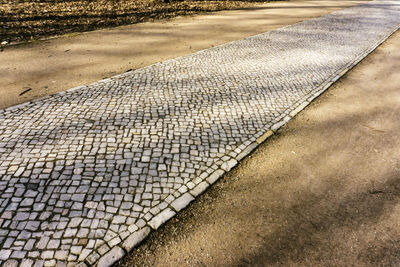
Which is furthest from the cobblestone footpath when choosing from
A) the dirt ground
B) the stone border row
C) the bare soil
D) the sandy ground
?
the bare soil

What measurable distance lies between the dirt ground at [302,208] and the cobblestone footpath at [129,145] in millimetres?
346

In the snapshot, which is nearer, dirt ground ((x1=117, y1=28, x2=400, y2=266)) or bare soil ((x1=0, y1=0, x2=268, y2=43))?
dirt ground ((x1=117, y1=28, x2=400, y2=266))

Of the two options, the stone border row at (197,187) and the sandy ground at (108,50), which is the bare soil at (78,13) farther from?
the stone border row at (197,187)

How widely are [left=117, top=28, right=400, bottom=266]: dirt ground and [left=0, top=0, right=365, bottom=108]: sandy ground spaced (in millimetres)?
5492

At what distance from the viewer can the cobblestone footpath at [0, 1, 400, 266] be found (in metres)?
3.35

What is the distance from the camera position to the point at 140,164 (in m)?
4.44

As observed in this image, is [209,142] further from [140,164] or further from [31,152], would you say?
[31,152]

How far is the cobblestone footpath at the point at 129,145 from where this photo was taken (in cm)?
335

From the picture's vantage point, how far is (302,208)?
3.89 meters

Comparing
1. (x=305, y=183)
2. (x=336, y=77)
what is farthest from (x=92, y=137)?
(x=336, y=77)

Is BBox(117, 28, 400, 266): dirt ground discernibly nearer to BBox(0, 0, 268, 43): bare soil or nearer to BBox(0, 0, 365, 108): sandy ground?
BBox(0, 0, 365, 108): sandy ground

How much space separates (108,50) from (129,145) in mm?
6102

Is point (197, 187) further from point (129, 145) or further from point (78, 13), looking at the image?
point (78, 13)

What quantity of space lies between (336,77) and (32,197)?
28.5ft
